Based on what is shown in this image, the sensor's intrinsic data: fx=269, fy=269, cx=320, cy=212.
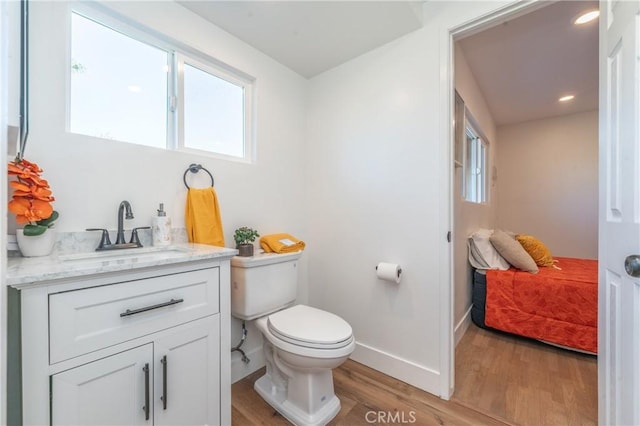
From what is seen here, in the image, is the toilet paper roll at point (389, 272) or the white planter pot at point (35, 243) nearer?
the white planter pot at point (35, 243)

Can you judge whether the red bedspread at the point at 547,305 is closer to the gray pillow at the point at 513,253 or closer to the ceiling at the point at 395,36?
the gray pillow at the point at 513,253

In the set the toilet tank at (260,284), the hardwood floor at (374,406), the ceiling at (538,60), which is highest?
the ceiling at (538,60)

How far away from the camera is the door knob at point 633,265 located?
77cm

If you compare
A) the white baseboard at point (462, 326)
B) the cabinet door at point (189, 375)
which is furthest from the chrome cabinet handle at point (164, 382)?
the white baseboard at point (462, 326)

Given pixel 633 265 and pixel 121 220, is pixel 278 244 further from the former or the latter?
pixel 633 265

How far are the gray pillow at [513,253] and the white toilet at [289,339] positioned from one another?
188cm

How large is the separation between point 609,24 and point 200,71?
6.43 feet

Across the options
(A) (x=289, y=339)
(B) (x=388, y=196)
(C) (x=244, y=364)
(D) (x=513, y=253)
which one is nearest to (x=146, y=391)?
(A) (x=289, y=339)

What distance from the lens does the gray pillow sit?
2391 millimetres

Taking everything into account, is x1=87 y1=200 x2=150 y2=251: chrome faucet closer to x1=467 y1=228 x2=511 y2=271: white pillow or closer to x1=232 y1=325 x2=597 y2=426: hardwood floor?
x1=232 y1=325 x2=597 y2=426: hardwood floor

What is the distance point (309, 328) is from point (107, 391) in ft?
2.66

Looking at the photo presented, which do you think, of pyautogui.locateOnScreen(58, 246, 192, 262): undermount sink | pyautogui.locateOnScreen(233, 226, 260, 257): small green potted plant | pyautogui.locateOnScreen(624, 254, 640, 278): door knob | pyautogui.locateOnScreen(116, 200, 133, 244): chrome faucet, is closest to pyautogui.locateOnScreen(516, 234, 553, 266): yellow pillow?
pyautogui.locateOnScreen(624, 254, 640, 278): door knob

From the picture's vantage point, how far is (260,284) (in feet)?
5.06

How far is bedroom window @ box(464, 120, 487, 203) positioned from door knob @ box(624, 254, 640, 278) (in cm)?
191
